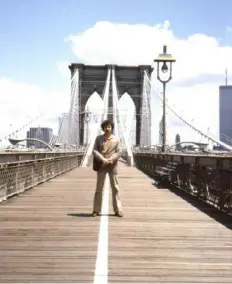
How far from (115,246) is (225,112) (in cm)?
10333

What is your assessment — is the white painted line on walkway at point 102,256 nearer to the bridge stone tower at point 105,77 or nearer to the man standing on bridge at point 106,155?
the man standing on bridge at point 106,155

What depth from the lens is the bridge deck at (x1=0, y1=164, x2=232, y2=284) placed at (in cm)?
Result: 531

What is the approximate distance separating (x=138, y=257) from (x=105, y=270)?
716mm

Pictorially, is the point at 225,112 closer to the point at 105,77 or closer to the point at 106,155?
the point at 105,77

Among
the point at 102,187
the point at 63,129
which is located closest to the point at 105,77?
the point at 63,129

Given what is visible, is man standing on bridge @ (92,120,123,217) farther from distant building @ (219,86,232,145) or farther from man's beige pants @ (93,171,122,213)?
distant building @ (219,86,232,145)

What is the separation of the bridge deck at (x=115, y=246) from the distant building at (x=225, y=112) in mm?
94745

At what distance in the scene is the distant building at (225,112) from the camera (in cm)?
10588

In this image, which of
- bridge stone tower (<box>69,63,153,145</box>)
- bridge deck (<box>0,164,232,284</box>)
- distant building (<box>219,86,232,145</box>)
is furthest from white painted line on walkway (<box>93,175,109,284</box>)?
bridge stone tower (<box>69,63,153,145</box>)

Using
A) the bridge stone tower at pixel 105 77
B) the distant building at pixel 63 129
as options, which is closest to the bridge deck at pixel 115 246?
the distant building at pixel 63 129

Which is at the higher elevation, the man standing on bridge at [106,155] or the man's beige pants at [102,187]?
the man standing on bridge at [106,155]

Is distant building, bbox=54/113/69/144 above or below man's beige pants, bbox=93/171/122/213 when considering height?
above

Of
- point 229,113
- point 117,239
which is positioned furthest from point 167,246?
point 229,113

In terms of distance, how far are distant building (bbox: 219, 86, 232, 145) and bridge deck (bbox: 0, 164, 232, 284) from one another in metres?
94.7
